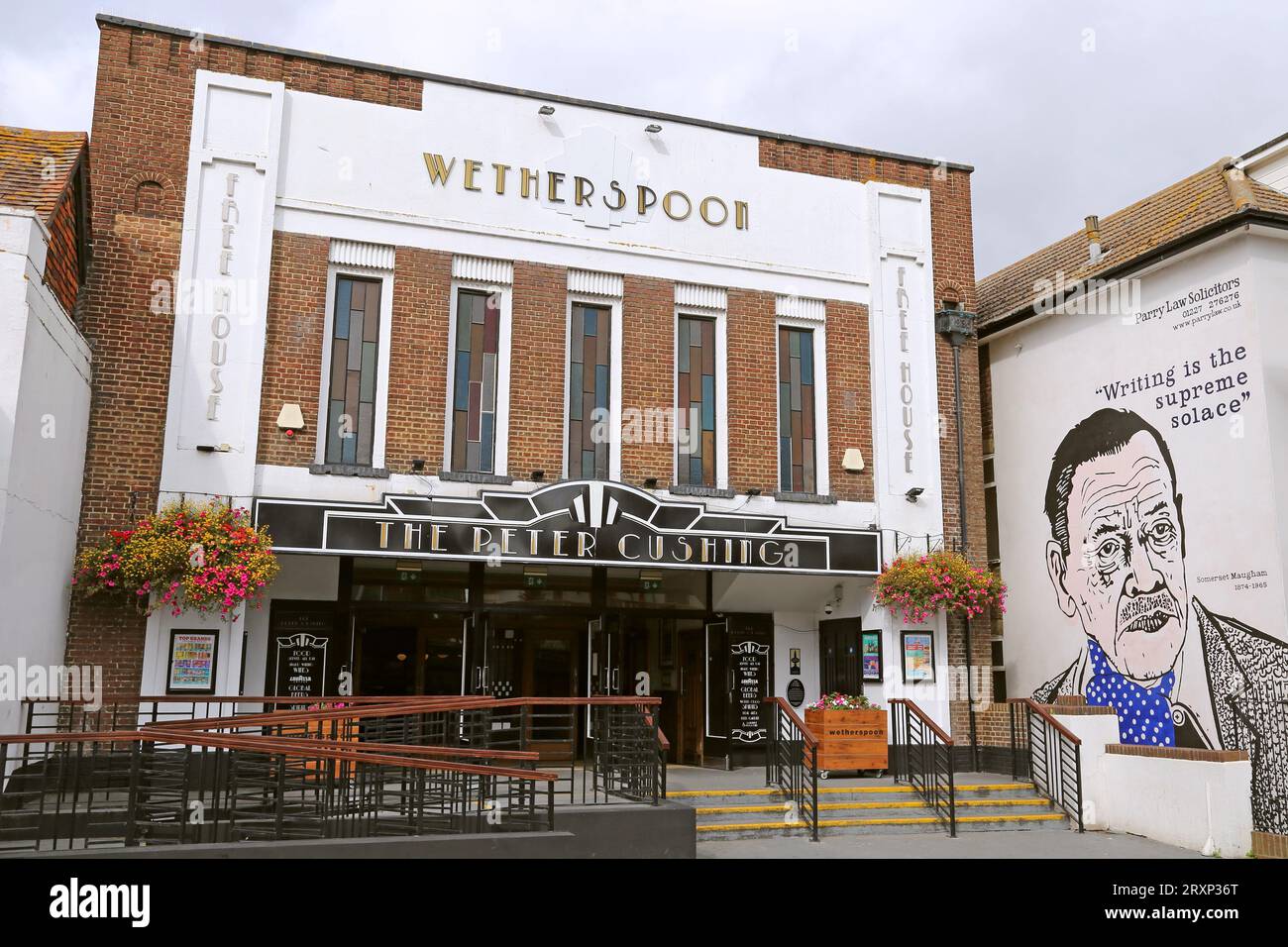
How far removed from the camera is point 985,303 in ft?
59.3

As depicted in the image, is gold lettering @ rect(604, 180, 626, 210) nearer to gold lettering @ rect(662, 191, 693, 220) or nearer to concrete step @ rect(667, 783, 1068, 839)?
gold lettering @ rect(662, 191, 693, 220)

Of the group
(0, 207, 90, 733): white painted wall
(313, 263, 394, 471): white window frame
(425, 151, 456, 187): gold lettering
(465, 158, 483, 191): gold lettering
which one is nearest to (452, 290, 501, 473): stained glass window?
(313, 263, 394, 471): white window frame

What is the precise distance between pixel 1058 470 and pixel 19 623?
43.0 ft

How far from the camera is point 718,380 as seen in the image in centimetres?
1561

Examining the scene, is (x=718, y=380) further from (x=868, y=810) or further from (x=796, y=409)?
(x=868, y=810)

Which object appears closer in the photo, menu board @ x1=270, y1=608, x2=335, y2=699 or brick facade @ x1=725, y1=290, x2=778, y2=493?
menu board @ x1=270, y1=608, x2=335, y2=699

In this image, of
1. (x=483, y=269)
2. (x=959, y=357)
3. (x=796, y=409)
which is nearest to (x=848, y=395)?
(x=796, y=409)

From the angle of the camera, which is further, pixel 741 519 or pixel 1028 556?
pixel 1028 556

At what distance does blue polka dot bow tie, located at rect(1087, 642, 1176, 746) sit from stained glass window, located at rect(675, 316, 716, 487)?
5.78 m

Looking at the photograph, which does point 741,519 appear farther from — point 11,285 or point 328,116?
point 11,285

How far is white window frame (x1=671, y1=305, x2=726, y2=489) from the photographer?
15.2m

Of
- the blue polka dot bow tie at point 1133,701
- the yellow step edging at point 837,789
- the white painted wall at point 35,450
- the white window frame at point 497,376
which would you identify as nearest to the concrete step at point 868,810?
the yellow step edging at point 837,789

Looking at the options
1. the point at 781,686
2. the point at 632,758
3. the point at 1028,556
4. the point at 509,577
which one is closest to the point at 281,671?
the point at 509,577

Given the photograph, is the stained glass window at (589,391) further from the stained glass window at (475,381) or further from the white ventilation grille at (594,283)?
the stained glass window at (475,381)
